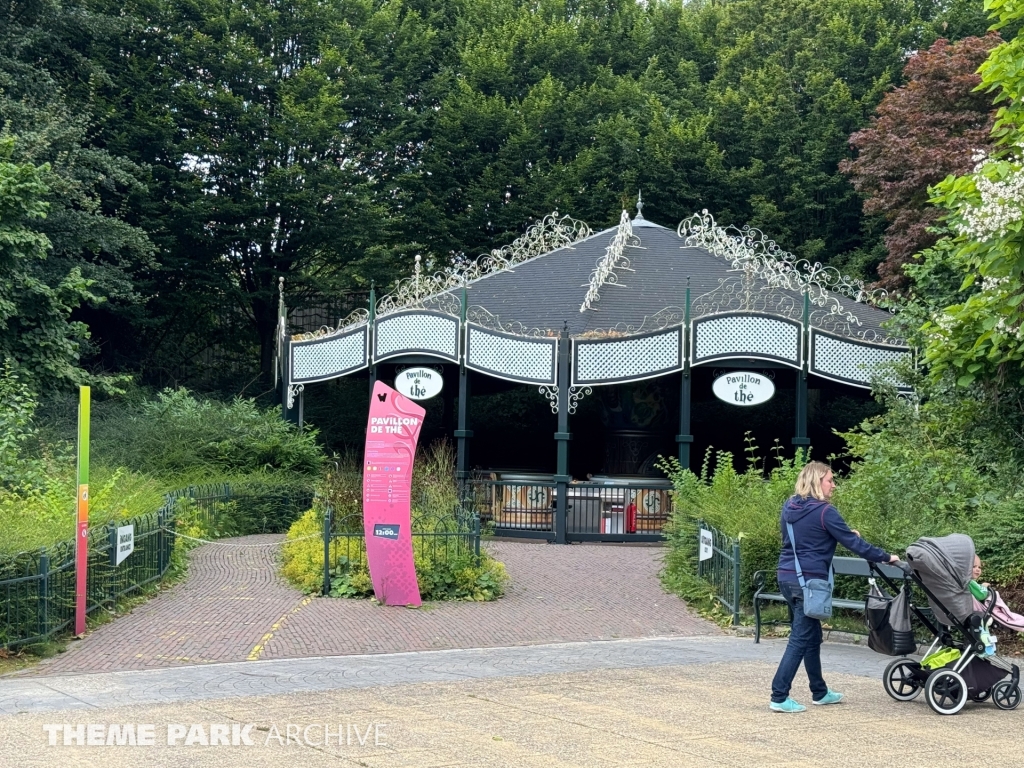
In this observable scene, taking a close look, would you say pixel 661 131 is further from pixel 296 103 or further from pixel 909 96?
pixel 296 103

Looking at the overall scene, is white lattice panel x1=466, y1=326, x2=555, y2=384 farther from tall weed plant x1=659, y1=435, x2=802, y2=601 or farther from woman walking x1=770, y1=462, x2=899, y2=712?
woman walking x1=770, y1=462, x2=899, y2=712

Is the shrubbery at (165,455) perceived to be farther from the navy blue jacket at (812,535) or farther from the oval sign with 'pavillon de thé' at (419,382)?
the navy blue jacket at (812,535)

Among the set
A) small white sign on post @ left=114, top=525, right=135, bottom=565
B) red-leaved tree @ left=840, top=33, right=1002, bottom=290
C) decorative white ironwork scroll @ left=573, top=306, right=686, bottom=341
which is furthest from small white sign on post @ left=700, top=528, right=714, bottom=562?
red-leaved tree @ left=840, top=33, right=1002, bottom=290

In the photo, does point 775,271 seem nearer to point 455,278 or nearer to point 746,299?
point 746,299

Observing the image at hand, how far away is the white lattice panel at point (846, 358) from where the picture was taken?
22.8 m

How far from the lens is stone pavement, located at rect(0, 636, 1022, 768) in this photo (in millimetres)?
6887

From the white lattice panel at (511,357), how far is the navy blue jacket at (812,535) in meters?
14.3

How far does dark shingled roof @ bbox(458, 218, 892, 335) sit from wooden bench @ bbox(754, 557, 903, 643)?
11663 mm

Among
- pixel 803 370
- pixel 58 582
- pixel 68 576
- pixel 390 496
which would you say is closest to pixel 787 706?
pixel 390 496

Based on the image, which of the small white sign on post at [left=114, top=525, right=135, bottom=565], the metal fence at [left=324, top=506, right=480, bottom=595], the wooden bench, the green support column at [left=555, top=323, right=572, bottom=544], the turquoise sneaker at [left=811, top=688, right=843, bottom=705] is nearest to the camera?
the turquoise sneaker at [left=811, top=688, right=843, bottom=705]

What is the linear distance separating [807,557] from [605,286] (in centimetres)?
1724

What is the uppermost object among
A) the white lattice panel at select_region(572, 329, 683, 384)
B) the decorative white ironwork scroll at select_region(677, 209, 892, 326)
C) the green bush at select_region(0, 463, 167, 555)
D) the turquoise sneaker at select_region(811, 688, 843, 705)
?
the decorative white ironwork scroll at select_region(677, 209, 892, 326)

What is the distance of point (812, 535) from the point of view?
816 centimetres

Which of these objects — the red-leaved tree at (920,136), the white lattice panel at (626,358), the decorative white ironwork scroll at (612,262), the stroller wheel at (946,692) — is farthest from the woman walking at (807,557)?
the red-leaved tree at (920,136)
